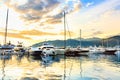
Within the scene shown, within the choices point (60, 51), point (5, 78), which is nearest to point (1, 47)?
point (60, 51)


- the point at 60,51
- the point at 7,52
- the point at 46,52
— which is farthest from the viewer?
the point at 7,52

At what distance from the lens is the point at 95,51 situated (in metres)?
89.8

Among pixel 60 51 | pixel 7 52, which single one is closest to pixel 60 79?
pixel 60 51

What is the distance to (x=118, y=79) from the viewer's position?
20.8 metres

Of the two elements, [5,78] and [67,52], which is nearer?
[5,78]

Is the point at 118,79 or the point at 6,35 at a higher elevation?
the point at 6,35

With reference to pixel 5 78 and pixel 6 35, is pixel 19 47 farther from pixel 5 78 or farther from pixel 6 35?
pixel 5 78

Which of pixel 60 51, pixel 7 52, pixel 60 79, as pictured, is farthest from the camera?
pixel 7 52

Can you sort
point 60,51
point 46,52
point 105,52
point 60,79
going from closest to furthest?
point 60,79
point 46,52
point 60,51
point 105,52

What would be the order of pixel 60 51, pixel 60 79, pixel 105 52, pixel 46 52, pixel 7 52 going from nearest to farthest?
pixel 60 79 < pixel 46 52 < pixel 60 51 < pixel 7 52 < pixel 105 52

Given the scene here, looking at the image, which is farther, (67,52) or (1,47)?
(1,47)

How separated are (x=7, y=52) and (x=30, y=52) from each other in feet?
33.1

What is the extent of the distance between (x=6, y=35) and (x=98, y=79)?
55.9 m

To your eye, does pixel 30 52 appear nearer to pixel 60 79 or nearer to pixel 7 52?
pixel 7 52
